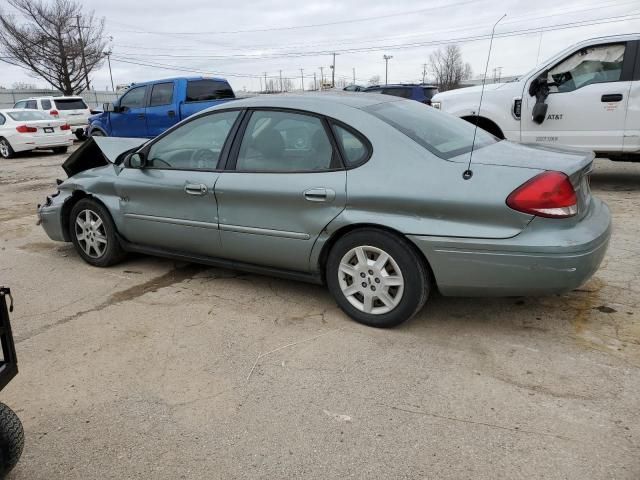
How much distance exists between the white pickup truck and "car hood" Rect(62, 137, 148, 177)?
516 centimetres

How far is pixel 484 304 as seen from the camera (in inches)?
147

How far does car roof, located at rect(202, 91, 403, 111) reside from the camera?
3662 millimetres

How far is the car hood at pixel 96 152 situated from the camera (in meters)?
5.00

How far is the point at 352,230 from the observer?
3.39 metres

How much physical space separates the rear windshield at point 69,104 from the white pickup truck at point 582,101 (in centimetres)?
1707

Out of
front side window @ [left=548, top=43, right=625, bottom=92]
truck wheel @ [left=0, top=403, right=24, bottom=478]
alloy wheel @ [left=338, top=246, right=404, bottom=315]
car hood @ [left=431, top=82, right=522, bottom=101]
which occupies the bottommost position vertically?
truck wheel @ [left=0, top=403, right=24, bottom=478]

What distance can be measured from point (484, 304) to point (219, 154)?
228 cm

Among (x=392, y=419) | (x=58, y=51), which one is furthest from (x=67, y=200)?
(x=58, y=51)

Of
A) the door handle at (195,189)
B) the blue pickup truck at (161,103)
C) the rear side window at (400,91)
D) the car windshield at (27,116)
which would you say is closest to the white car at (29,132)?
the car windshield at (27,116)

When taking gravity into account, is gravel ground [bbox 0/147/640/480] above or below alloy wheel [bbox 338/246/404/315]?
below

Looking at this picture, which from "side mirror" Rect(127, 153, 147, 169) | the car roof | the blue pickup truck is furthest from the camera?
the blue pickup truck

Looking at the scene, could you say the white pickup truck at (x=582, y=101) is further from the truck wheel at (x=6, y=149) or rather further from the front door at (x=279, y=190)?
the truck wheel at (x=6, y=149)

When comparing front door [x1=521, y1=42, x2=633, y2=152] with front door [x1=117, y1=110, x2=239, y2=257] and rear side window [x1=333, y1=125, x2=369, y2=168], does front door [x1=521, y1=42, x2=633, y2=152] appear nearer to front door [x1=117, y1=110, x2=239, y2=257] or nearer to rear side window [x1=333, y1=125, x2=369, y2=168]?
rear side window [x1=333, y1=125, x2=369, y2=168]

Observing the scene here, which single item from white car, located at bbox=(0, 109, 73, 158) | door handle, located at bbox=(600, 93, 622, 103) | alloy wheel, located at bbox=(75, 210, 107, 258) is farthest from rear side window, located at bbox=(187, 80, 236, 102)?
door handle, located at bbox=(600, 93, 622, 103)
